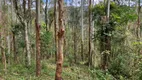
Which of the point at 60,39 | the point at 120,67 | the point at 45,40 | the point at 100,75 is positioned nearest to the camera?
the point at 60,39

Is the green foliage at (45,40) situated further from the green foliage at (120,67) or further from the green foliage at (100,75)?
the green foliage at (120,67)

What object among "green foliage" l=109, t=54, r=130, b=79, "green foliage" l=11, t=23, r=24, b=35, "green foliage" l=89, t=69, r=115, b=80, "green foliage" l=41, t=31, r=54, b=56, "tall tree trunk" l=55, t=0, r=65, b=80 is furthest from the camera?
"green foliage" l=41, t=31, r=54, b=56

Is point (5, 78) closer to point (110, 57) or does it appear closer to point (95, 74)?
point (95, 74)

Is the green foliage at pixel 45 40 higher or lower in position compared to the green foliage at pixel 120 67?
higher

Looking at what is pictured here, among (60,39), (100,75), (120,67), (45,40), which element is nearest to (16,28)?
(45,40)

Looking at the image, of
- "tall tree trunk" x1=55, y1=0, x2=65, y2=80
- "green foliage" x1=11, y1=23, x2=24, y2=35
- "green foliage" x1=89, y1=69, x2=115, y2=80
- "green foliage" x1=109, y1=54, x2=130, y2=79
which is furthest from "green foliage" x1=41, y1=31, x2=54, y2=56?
"tall tree trunk" x1=55, y1=0, x2=65, y2=80

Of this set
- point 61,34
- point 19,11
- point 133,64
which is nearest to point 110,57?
point 133,64

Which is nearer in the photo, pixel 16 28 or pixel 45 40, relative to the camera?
pixel 16 28

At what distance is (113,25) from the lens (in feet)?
41.9

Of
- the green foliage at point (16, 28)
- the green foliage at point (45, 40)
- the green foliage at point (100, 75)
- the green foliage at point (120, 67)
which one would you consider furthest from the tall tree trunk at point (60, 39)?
the green foliage at point (45, 40)

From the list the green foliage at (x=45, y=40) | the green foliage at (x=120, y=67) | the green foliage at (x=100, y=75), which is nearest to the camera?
the green foliage at (x=100, y=75)

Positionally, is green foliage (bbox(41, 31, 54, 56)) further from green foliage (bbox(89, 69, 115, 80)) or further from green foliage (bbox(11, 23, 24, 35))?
green foliage (bbox(89, 69, 115, 80))

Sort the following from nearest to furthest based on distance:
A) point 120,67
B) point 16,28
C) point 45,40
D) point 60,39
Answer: point 60,39 → point 120,67 → point 16,28 → point 45,40

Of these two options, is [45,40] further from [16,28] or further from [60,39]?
[60,39]
